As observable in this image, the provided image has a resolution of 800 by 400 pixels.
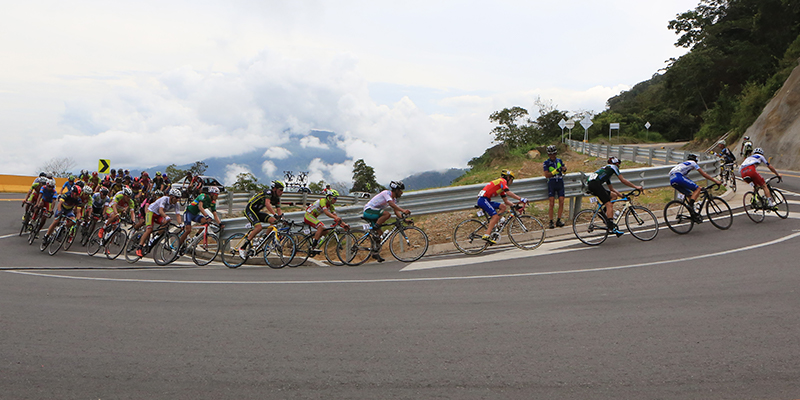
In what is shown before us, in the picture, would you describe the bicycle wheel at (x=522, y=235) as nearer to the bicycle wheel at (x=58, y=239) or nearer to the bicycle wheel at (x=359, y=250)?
the bicycle wheel at (x=359, y=250)

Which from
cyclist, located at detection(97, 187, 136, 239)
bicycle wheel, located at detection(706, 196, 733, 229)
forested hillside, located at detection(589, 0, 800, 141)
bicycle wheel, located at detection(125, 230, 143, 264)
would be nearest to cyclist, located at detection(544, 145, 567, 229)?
bicycle wheel, located at detection(706, 196, 733, 229)

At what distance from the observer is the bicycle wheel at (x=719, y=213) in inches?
440

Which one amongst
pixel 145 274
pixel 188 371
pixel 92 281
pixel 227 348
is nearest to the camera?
pixel 188 371

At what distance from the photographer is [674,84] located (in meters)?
63.9

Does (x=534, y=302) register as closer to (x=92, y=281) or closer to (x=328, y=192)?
(x=328, y=192)

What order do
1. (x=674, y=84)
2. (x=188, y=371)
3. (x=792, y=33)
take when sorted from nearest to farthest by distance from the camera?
1. (x=188, y=371)
2. (x=792, y=33)
3. (x=674, y=84)

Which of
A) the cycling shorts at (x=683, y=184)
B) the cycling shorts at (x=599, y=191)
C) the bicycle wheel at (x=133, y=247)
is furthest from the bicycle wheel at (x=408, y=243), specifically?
the bicycle wheel at (x=133, y=247)

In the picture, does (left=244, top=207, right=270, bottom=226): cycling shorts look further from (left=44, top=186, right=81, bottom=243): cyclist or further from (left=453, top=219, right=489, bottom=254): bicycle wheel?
(left=44, top=186, right=81, bottom=243): cyclist

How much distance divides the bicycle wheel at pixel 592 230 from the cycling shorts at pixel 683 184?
206 centimetres

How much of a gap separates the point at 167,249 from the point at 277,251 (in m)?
3.30

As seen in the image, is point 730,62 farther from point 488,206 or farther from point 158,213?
point 158,213

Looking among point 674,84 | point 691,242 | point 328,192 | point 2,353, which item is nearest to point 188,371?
point 2,353

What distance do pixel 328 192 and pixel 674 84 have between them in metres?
64.6

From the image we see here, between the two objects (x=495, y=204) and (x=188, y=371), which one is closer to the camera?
(x=188, y=371)
